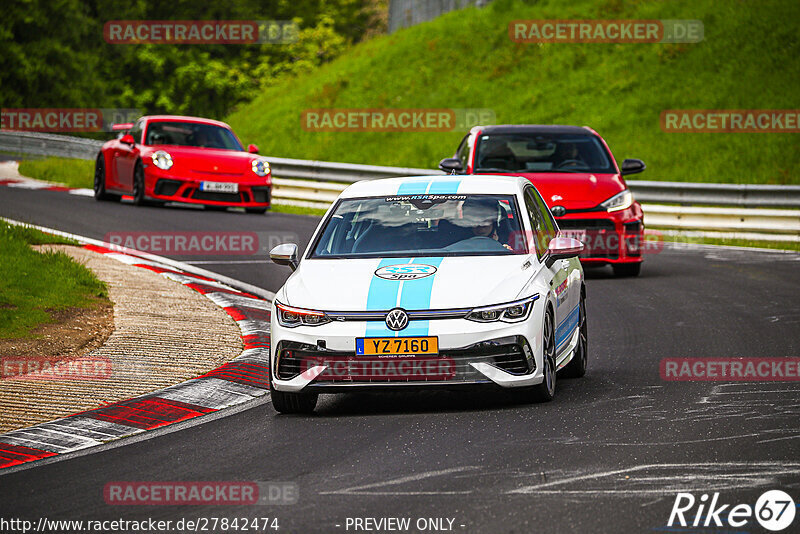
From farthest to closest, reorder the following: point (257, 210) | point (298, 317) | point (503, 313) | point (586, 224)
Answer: point (257, 210), point (586, 224), point (298, 317), point (503, 313)

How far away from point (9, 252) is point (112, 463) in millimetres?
7695

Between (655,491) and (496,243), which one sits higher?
(496,243)

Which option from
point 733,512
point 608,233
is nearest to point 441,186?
point 733,512

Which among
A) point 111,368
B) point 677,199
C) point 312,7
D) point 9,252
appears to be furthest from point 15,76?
point 111,368

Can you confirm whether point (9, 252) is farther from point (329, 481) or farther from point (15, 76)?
point (15, 76)

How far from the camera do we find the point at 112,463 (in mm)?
7164

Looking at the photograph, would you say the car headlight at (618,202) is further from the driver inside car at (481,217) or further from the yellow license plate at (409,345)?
the yellow license plate at (409,345)

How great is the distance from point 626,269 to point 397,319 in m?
8.65

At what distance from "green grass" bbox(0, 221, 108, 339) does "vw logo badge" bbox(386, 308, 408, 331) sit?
→ 4.04m

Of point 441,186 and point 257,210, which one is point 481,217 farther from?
point 257,210

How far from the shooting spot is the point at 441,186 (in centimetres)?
966

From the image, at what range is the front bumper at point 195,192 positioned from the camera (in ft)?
72.1

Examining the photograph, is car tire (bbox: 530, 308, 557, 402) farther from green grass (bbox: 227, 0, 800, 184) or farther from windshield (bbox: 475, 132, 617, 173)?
green grass (bbox: 227, 0, 800, 184)

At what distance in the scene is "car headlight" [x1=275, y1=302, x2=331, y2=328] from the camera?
8320 millimetres
